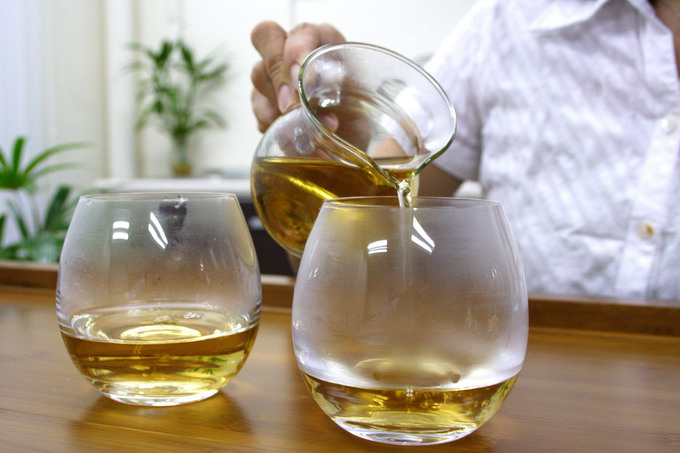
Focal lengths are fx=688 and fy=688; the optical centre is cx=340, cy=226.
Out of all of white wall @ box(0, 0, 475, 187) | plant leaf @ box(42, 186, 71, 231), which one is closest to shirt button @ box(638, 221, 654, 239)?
plant leaf @ box(42, 186, 71, 231)

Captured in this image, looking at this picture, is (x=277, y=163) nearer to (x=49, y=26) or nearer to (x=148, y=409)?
(x=148, y=409)

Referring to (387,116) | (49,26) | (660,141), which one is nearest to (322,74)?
(387,116)

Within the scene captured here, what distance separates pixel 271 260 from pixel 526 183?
1041mm

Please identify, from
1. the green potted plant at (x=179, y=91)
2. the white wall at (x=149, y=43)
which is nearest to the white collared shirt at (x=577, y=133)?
the white wall at (x=149, y=43)

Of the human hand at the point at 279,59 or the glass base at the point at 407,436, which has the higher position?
the human hand at the point at 279,59

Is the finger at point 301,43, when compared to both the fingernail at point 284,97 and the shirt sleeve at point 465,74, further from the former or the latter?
the shirt sleeve at point 465,74

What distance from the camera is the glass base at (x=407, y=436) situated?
255mm

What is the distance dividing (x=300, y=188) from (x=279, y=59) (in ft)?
0.63

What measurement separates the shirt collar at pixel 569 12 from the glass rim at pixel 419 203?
60cm

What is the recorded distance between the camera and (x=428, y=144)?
0.37 m

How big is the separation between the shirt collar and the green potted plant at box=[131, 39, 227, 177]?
2.21m

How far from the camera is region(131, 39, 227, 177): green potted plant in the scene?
2861mm

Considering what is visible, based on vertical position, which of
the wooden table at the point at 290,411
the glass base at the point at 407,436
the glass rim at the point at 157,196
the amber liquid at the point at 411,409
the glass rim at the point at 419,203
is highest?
the glass rim at the point at 419,203

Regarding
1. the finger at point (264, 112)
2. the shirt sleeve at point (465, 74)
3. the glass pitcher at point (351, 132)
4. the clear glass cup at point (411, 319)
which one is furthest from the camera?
the shirt sleeve at point (465, 74)
